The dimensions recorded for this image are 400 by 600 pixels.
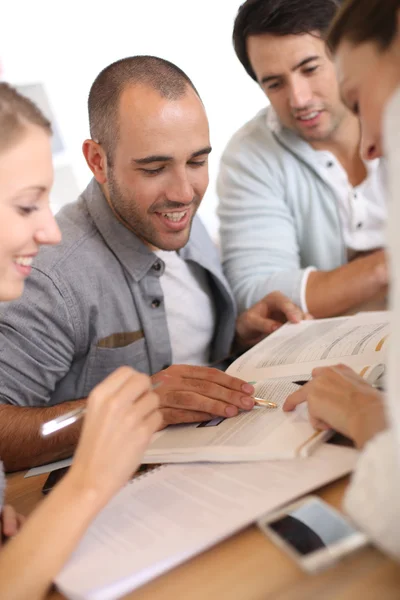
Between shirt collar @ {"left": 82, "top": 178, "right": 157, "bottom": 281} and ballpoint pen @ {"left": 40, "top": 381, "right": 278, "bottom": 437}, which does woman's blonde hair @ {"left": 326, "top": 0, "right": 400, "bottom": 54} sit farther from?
shirt collar @ {"left": 82, "top": 178, "right": 157, "bottom": 281}

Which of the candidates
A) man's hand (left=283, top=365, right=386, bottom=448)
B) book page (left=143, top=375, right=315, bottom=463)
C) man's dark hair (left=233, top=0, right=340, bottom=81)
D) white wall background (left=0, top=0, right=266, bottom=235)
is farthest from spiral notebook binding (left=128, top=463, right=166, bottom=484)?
white wall background (left=0, top=0, right=266, bottom=235)

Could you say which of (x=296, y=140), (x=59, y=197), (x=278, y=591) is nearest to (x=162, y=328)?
(x=296, y=140)

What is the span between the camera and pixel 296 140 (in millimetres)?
1875

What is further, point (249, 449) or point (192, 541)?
point (249, 449)

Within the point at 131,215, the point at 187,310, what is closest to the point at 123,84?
the point at 131,215

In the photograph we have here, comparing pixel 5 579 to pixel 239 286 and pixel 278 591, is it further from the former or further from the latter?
pixel 239 286

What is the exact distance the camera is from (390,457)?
64 cm

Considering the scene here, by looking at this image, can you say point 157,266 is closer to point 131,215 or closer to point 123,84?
point 131,215

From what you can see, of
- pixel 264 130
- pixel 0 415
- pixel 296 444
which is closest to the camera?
pixel 296 444

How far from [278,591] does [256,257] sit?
4.04ft

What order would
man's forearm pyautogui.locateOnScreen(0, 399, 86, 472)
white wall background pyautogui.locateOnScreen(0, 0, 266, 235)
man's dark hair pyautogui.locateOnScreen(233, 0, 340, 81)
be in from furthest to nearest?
white wall background pyautogui.locateOnScreen(0, 0, 266, 235) → man's dark hair pyautogui.locateOnScreen(233, 0, 340, 81) → man's forearm pyautogui.locateOnScreen(0, 399, 86, 472)

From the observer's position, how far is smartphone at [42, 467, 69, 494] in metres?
1.04

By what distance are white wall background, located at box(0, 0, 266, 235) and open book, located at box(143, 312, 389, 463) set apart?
2.11 meters

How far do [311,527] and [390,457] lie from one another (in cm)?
14
